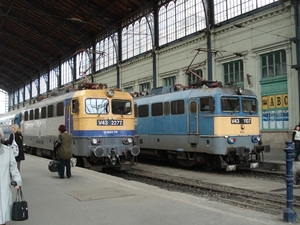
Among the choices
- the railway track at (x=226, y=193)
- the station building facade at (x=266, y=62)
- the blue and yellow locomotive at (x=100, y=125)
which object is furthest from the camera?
the station building facade at (x=266, y=62)

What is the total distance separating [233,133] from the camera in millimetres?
13359

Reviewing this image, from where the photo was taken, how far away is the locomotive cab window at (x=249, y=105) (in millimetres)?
14008

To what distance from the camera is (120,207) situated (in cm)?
659

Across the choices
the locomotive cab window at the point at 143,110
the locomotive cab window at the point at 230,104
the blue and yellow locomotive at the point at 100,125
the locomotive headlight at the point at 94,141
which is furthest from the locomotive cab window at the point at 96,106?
the locomotive cab window at the point at 230,104

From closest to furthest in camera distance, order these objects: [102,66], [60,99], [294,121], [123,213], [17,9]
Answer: [123,213], [60,99], [294,121], [17,9], [102,66]

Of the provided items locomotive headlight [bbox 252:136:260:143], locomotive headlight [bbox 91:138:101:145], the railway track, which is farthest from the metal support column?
locomotive headlight [bbox 91:138:101:145]

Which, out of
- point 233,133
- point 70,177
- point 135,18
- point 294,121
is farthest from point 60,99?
point 135,18

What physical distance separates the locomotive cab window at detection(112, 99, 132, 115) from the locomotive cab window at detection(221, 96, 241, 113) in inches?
149

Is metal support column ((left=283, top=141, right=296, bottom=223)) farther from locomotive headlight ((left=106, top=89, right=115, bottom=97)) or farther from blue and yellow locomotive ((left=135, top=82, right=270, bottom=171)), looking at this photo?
locomotive headlight ((left=106, top=89, right=115, bottom=97))

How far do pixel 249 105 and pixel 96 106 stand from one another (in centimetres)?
614

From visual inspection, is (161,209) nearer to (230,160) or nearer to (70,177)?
(70,177)

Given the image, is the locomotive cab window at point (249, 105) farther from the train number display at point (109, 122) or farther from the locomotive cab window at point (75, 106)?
the locomotive cab window at point (75, 106)

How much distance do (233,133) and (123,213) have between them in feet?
26.7

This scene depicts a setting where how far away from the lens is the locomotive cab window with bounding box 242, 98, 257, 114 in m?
14.0
